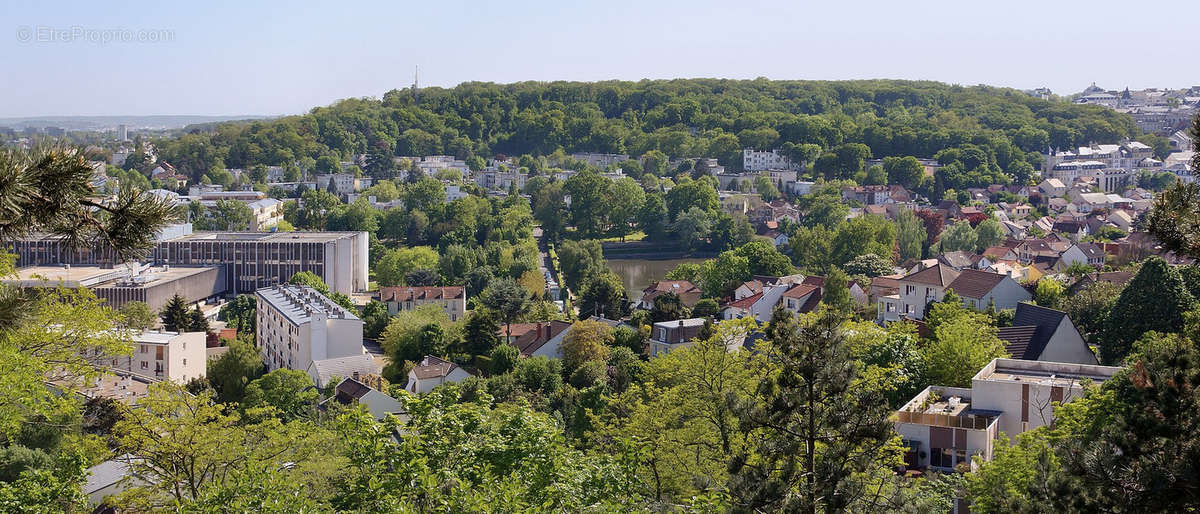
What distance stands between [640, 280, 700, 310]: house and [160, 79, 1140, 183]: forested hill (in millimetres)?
21827

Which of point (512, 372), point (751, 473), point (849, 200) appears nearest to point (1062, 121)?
point (849, 200)

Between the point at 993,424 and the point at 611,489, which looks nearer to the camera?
the point at 611,489

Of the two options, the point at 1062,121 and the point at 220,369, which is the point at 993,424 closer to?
the point at 220,369

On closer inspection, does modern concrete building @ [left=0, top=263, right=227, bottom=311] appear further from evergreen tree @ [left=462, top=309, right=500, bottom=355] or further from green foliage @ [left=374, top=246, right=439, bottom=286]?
evergreen tree @ [left=462, top=309, right=500, bottom=355]

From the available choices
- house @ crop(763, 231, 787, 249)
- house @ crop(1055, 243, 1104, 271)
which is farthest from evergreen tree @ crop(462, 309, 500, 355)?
house @ crop(763, 231, 787, 249)

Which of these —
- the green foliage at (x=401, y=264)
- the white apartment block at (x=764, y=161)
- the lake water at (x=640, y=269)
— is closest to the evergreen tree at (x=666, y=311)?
the lake water at (x=640, y=269)

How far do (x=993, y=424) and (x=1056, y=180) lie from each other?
A: 33502mm

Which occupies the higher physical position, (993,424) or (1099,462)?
(1099,462)

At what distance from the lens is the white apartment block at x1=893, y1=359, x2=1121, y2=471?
7957mm

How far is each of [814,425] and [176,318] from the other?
14.6 meters

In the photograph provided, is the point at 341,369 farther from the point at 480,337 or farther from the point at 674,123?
the point at 674,123

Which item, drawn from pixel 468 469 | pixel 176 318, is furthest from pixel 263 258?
pixel 468 469

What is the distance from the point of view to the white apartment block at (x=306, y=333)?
1489cm

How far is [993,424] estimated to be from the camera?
26.7 feet
